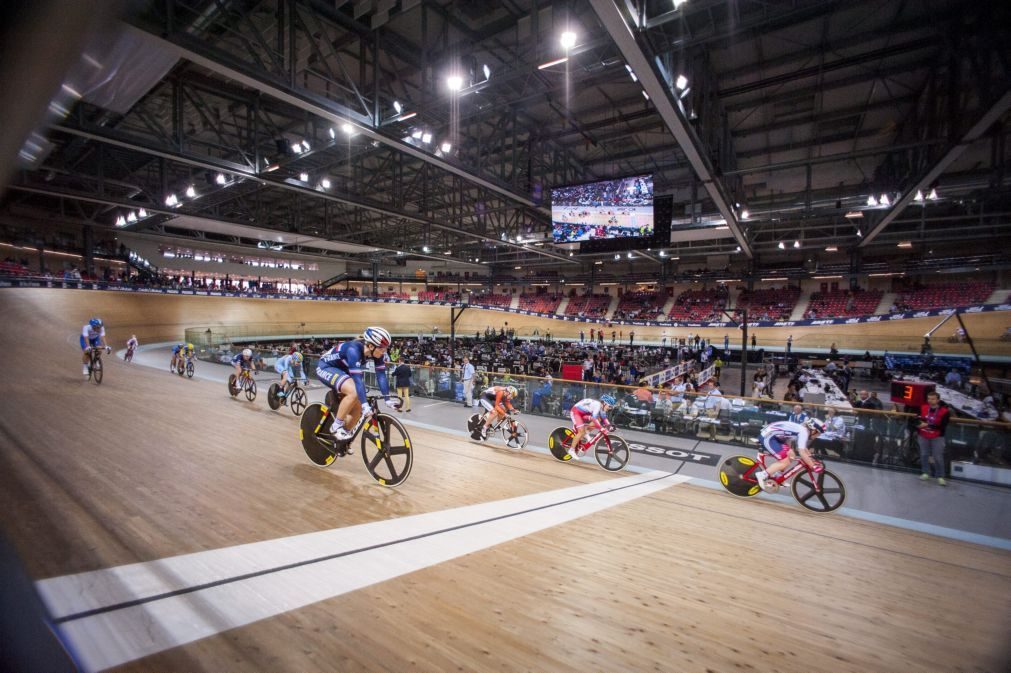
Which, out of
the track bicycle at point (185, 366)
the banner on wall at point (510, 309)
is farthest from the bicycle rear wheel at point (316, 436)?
the banner on wall at point (510, 309)

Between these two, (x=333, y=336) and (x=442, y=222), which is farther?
(x=333, y=336)

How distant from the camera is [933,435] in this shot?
6.38 metres

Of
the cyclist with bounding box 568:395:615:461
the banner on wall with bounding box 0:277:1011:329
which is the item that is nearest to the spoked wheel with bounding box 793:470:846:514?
the cyclist with bounding box 568:395:615:461

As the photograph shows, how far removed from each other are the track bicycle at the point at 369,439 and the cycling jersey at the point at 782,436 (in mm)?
4828

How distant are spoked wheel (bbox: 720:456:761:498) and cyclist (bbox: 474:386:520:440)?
3530 mm

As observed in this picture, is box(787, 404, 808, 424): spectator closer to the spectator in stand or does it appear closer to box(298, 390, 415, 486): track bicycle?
box(298, 390, 415, 486): track bicycle

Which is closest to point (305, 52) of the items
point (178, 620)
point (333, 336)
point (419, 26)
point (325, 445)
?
point (419, 26)

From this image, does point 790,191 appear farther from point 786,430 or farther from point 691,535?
point 691,535

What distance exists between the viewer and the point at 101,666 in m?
1.81

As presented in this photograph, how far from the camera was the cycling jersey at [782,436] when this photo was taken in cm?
548

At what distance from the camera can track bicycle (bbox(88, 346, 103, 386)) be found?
9086mm

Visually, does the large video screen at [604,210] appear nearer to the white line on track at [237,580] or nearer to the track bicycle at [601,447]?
the track bicycle at [601,447]

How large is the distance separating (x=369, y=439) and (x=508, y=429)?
10.7ft

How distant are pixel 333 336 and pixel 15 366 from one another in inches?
919
